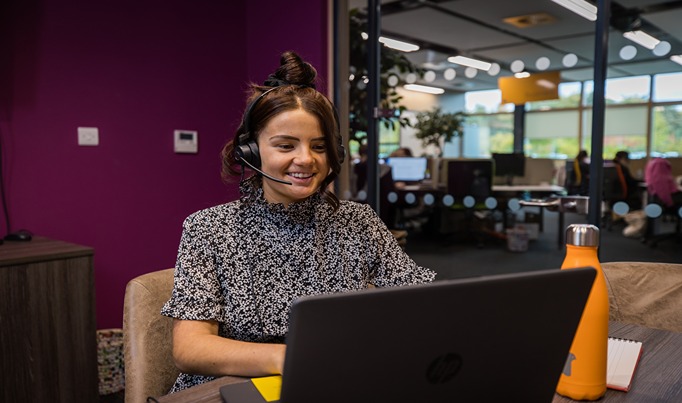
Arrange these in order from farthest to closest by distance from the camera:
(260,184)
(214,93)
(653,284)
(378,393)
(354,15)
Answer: (214,93) → (354,15) → (653,284) → (260,184) → (378,393)

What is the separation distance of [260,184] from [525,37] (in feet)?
6.46

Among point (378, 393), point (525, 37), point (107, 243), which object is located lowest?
point (107, 243)

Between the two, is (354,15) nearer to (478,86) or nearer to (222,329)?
(478,86)

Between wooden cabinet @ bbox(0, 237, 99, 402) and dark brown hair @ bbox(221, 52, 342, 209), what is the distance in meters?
1.26

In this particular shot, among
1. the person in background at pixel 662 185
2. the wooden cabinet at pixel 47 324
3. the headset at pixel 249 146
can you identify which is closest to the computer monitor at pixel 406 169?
the person in background at pixel 662 185

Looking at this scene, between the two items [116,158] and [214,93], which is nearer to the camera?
[116,158]

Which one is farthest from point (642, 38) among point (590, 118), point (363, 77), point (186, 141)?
point (186, 141)

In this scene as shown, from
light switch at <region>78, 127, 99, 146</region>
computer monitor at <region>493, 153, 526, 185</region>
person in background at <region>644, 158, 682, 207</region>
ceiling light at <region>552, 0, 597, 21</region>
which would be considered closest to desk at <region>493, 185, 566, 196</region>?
computer monitor at <region>493, 153, 526, 185</region>

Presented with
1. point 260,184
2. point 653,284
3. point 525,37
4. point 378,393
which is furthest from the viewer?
point 525,37

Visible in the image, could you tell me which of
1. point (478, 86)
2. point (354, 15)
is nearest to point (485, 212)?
point (478, 86)

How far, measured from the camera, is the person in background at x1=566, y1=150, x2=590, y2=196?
7.97ft

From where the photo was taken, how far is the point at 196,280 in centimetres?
109

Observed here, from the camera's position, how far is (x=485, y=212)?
3043 millimetres

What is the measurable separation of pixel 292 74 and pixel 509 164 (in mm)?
2362
